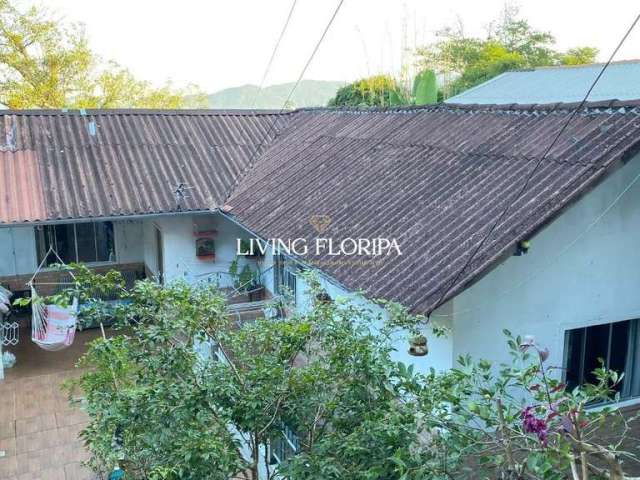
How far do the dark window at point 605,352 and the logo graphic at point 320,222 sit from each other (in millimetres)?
3288

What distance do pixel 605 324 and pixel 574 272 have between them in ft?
2.78

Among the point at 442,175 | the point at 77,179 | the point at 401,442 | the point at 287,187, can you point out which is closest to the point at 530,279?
the point at 442,175

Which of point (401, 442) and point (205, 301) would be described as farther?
point (205, 301)

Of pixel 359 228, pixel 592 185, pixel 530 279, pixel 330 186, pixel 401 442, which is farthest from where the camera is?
pixel 330 186

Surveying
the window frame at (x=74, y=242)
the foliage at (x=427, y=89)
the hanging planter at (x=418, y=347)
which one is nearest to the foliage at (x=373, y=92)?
the foliage at (x=427, y=89)

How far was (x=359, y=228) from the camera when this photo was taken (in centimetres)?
737

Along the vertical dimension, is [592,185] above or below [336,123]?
below

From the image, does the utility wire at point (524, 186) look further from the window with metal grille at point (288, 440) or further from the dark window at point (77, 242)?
the dark window at point (77, 242)

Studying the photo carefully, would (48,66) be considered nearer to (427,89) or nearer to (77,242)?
(77,242)

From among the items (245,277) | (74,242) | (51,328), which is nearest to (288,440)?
(51,328)

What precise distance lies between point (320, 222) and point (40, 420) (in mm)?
5108

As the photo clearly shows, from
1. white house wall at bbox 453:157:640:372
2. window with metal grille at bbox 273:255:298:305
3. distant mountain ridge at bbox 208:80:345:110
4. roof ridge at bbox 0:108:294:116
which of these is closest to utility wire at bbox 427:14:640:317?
white house wall at bbox 453:157:640:372

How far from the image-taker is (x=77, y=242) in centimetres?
1280

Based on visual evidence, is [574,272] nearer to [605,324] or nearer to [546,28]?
[605,324]
